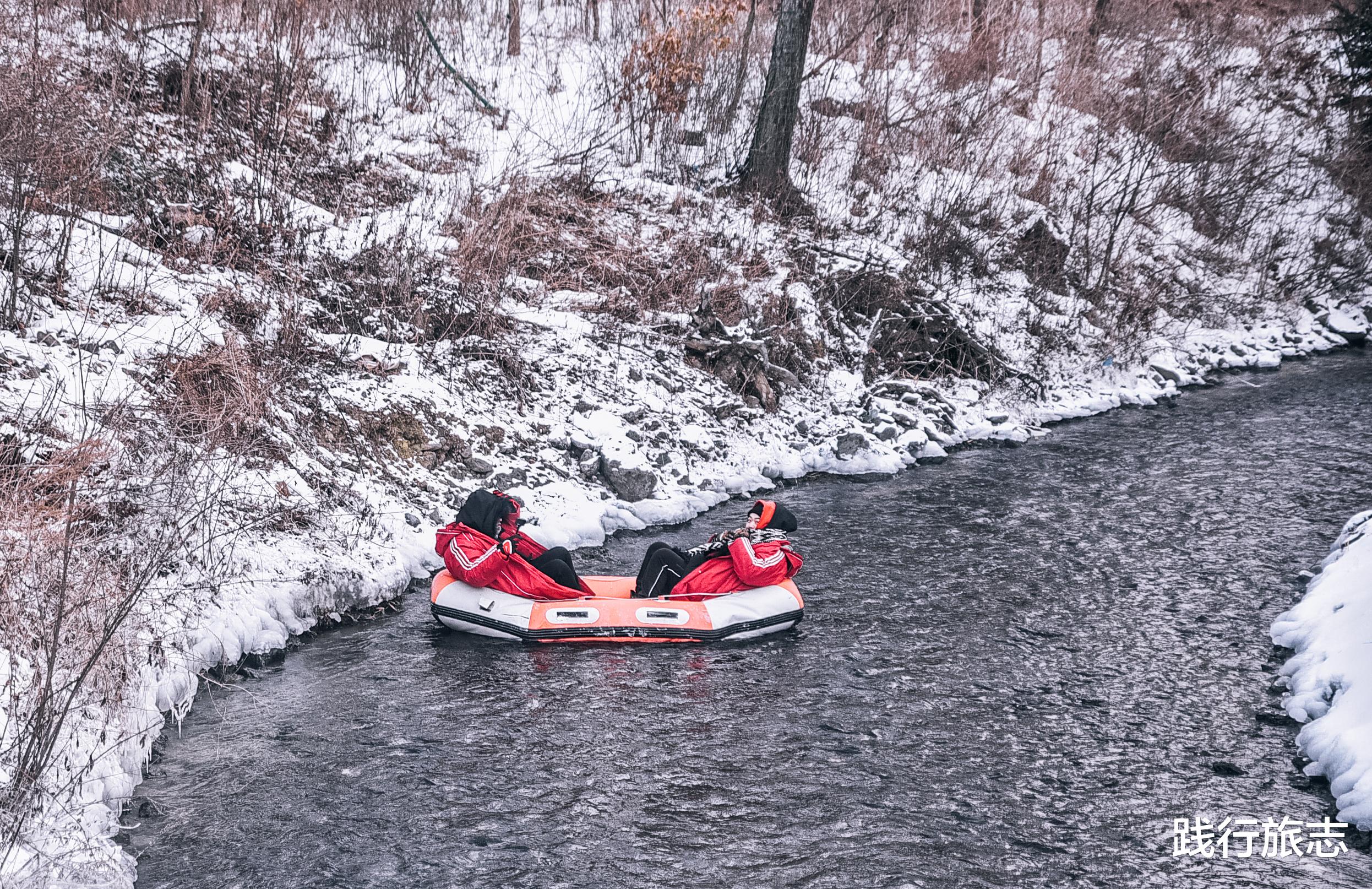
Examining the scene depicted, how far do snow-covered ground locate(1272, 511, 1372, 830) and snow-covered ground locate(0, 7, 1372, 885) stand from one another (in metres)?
Result: 0.19

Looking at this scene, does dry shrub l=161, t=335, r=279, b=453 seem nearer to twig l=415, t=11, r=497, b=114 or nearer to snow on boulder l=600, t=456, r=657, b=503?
snow on boulder l=600, t=456, r=657, b=503

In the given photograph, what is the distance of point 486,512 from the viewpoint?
674cm

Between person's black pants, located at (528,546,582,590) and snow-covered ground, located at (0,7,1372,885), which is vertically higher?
snow-covered ground, located at (0,7,1372,885)

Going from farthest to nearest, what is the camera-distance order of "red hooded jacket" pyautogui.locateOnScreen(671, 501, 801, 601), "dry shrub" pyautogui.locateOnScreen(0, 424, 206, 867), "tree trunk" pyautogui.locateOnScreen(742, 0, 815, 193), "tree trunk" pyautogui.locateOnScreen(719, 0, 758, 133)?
"tree trunk" pyautogui.locateOnScreen(719, 0, 758, 133), "tree trunk" pyautogui.locateOnScreen(742, 0, 815, 193), "red hooded jacket" pyautogui.locateOnScreen(671, 501, 801, 601), "dry shrub" pyautogui.locateOnScreen(0, 424, 206, 867)

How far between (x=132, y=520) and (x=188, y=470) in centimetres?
40

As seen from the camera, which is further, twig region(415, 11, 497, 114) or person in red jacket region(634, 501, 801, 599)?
twig region(415, 11, 497, 114)

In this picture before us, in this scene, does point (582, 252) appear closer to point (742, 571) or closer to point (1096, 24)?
point (742, 571)

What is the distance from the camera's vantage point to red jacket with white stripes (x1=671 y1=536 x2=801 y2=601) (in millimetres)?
6777

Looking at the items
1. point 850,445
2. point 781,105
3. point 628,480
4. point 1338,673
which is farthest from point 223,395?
point 781,105

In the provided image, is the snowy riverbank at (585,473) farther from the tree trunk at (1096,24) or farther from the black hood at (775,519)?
the tree trunk at (1096,24)

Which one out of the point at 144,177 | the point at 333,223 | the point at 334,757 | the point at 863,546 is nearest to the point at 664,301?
the point at 333,223

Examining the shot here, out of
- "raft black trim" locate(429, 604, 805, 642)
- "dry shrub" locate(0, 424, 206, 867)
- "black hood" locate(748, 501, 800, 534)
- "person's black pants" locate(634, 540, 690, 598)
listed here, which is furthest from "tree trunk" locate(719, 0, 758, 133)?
"dry shrub" locate(0, 424, 206, 867)

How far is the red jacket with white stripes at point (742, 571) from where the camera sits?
22.2 ft

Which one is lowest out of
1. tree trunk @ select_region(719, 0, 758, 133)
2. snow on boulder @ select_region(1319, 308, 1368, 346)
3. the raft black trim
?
the raft black trim
